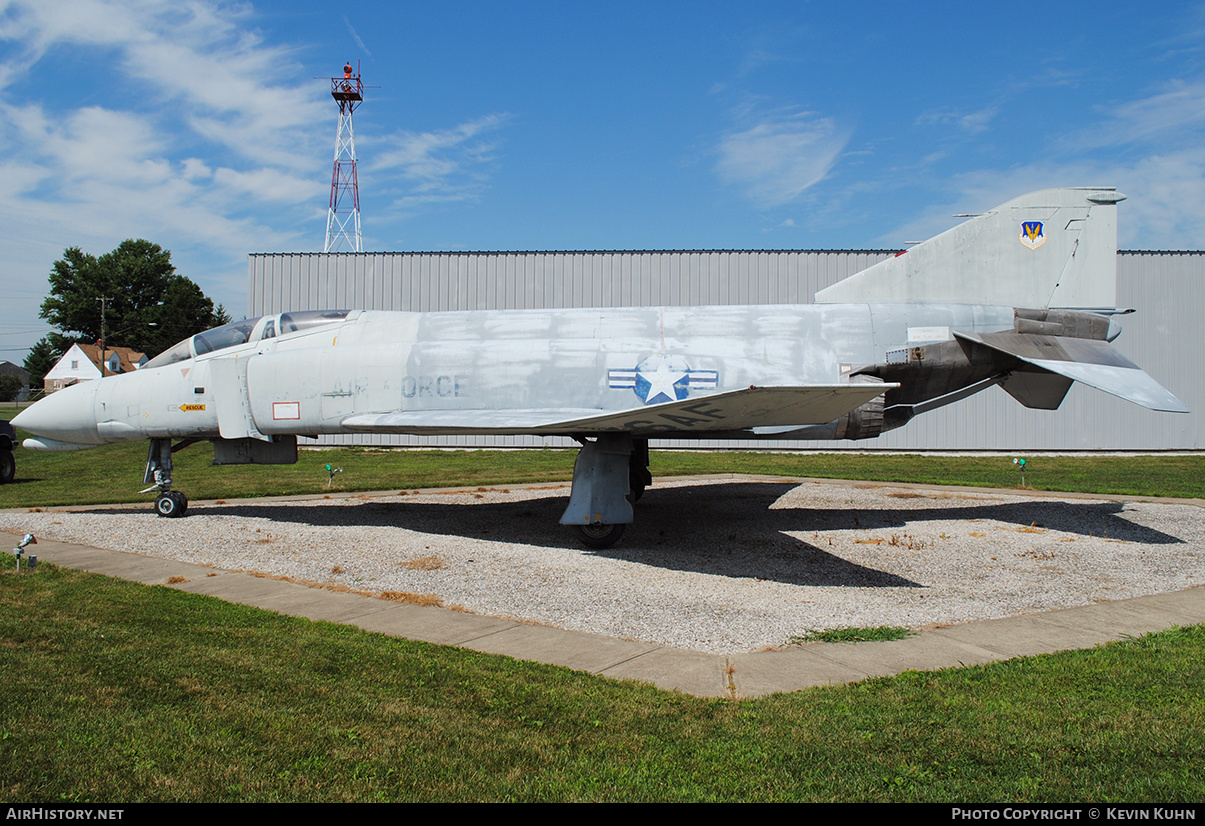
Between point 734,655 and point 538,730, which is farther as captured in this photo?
point 734,655

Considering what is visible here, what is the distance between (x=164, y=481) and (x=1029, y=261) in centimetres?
1372

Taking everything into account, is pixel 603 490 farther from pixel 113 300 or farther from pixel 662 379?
pixel 113 300

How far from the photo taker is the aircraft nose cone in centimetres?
1097

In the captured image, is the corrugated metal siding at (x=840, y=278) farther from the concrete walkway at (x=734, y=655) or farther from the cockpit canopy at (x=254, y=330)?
the concrete walkway at (x=734, y=655)

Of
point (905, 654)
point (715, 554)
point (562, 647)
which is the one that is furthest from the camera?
point (715, 554)

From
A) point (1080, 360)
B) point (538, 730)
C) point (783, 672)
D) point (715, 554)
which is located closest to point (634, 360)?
point (715, 554)

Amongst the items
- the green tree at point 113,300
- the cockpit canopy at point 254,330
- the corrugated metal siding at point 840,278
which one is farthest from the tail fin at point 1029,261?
the green tree at point 113,300

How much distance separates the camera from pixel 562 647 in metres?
5.22

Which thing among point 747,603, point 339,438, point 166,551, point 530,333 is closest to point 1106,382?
point 747,603

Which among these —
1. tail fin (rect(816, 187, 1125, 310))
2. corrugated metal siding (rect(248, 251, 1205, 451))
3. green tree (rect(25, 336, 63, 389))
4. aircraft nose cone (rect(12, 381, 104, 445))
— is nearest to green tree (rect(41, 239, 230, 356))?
green tree (rect(25, 336, 63, 389))

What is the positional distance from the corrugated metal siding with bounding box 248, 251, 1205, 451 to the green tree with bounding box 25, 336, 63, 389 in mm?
63792

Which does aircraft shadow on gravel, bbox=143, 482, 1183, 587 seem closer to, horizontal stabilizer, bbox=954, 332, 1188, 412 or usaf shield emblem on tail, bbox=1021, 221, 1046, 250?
horizontal stabilizer, bbox=954, 332, 1188, 412

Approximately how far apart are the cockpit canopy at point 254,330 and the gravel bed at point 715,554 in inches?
104

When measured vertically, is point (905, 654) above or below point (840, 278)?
below
